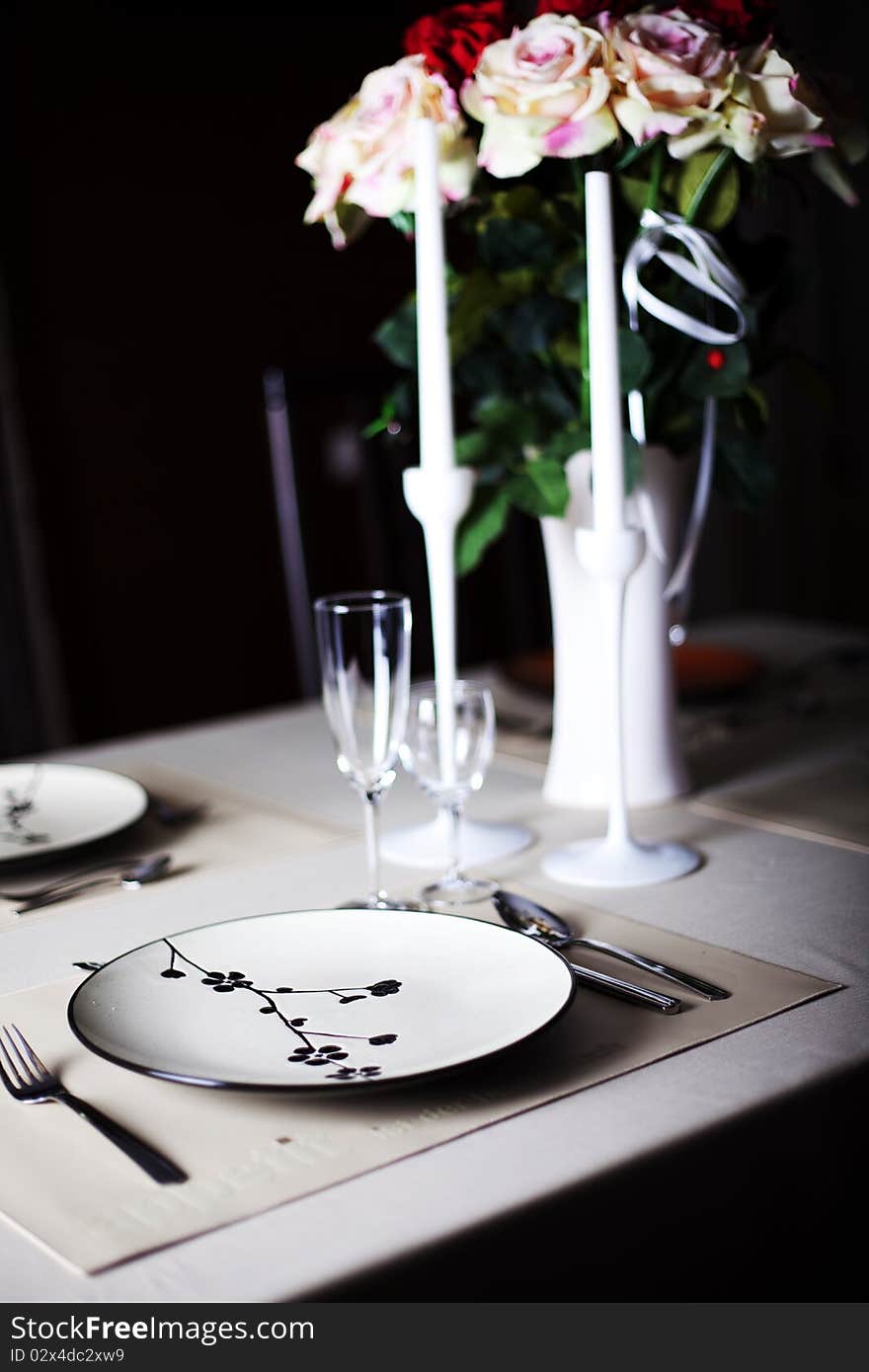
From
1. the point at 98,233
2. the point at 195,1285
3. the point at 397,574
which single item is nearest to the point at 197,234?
the point at 98,233

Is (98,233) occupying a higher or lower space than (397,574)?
higher

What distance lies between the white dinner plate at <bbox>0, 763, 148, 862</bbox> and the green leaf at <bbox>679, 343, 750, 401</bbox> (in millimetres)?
554

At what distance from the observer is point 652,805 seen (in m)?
1.24

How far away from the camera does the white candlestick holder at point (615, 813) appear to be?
1.04 m

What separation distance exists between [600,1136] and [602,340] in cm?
57

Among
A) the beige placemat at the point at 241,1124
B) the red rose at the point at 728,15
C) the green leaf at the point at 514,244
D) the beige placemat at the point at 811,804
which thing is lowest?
the beige placemat at the point at 811,804

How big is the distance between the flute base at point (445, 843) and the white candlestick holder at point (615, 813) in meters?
0.04

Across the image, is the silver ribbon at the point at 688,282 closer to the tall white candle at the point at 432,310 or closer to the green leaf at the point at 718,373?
the green leaf at the point at 718,373

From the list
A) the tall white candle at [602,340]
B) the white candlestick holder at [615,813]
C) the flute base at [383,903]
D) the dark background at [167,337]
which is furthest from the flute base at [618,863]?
the dark background at [167,337]

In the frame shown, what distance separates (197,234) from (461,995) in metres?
2.80

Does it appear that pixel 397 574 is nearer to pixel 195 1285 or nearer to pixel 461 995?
pixel 461 995

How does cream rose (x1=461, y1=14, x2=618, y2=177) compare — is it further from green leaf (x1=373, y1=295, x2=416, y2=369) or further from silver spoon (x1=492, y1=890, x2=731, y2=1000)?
silver spoon (x1=492, y1=890, x2=731, y2=1000)

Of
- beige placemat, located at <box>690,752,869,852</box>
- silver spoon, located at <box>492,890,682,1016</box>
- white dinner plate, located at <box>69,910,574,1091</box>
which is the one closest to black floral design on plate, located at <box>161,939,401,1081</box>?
white dinner plate, located at <box>69,910,574,1091</box>

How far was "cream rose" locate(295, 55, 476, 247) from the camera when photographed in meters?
1.10
